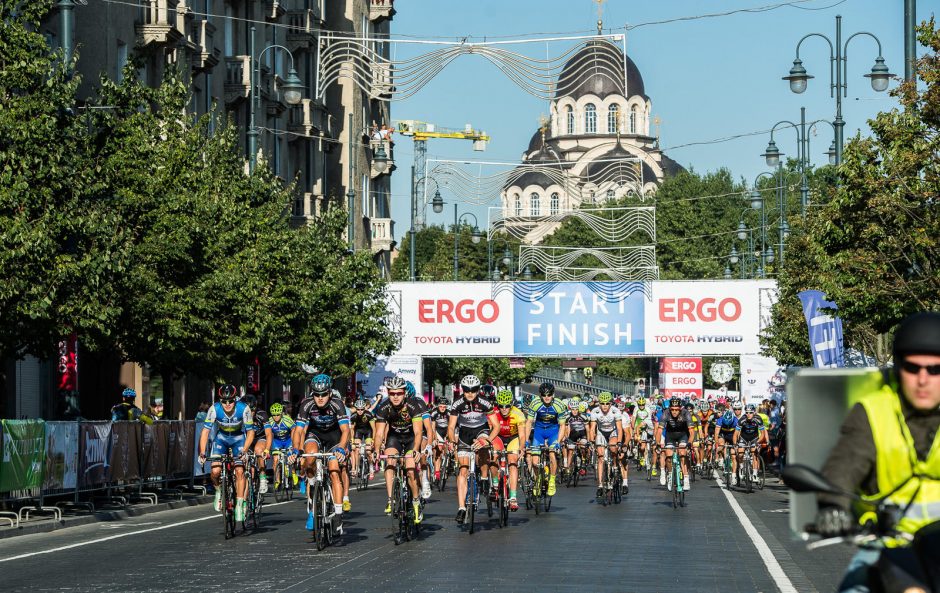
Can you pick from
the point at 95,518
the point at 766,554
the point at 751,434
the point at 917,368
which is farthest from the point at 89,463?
the point at 917,368

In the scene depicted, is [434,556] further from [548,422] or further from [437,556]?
[548,422]

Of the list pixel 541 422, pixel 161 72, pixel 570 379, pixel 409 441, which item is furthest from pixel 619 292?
pixel 570 379

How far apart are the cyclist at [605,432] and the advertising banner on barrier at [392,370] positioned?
26.4 m

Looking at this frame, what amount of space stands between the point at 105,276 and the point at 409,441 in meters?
7.20

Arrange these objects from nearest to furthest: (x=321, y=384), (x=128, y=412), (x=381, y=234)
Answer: (x=321, y=384) → (x=128, y=412) → (x=381, y=234)

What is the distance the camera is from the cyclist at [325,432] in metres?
17.3

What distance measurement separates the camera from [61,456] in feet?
74.5

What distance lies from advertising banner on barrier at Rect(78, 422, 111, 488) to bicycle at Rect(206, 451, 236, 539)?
5350 mm

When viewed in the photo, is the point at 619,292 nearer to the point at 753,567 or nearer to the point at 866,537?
the point at 753,567

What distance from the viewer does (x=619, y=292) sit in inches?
2199

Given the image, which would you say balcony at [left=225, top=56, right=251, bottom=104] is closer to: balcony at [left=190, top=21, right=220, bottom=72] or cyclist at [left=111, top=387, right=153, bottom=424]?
balcony at [left=190, top=21, right=220, bottom=72]

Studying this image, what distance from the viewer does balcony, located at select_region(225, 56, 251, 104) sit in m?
50.3

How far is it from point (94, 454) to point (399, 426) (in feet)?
23.9

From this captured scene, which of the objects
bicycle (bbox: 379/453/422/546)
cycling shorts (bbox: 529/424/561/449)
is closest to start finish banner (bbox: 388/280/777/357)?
cycling shorts (bbox: 529/424/561/449)
